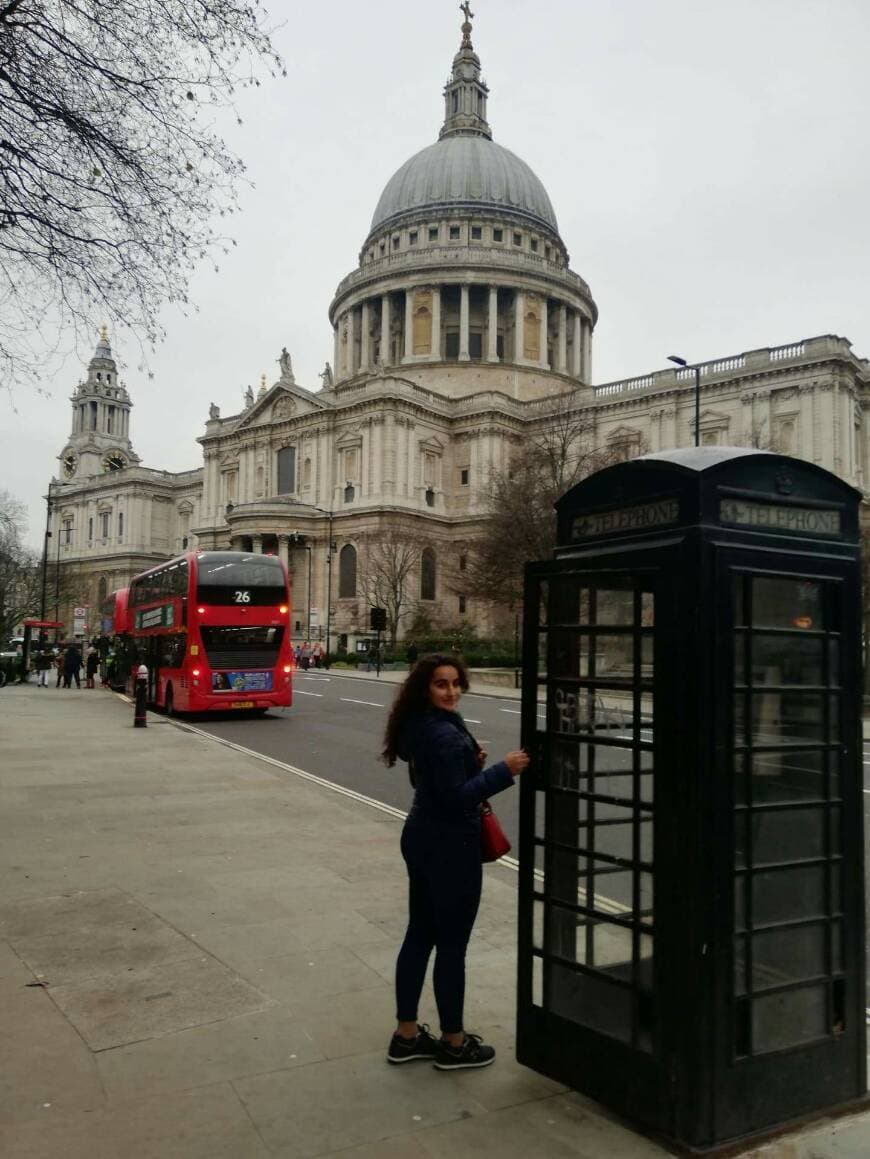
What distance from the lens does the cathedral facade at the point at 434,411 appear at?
55031 millimetres

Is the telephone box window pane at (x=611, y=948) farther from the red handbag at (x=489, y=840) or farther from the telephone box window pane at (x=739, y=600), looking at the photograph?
the telephone box window pane at (x=739, y=600)

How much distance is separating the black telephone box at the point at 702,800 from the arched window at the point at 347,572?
192 ft

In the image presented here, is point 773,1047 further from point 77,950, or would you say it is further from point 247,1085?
point 77,950

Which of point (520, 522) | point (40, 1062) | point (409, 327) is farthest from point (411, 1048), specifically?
point (409, 327)

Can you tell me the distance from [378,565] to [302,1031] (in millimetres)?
52489

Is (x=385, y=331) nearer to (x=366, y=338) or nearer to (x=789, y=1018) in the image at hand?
(x=366, y=338)

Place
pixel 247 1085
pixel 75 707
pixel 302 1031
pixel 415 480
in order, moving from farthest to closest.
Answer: pixel 415 480 → pixel 75 707 → pixel 302 1031 → pixel 247 1085

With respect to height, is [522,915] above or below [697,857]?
below

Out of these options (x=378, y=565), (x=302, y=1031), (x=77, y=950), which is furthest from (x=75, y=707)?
(x=378, y=565)

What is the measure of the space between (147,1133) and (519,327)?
2956 inches

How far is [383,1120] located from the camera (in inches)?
139

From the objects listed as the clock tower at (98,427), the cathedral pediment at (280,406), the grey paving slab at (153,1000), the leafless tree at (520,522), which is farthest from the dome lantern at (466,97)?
the grey paving slab at (153,1000)

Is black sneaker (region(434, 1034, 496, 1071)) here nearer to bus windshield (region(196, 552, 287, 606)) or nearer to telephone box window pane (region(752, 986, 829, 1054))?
telephone box window pane (region(752, 986, 829, 1054))

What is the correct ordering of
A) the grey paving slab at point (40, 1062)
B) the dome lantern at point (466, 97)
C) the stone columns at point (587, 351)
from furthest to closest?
the dome lantern at point (466, 97)
the stone columns at point (587, 351)
the grey paving slab at point (40, 1062)
